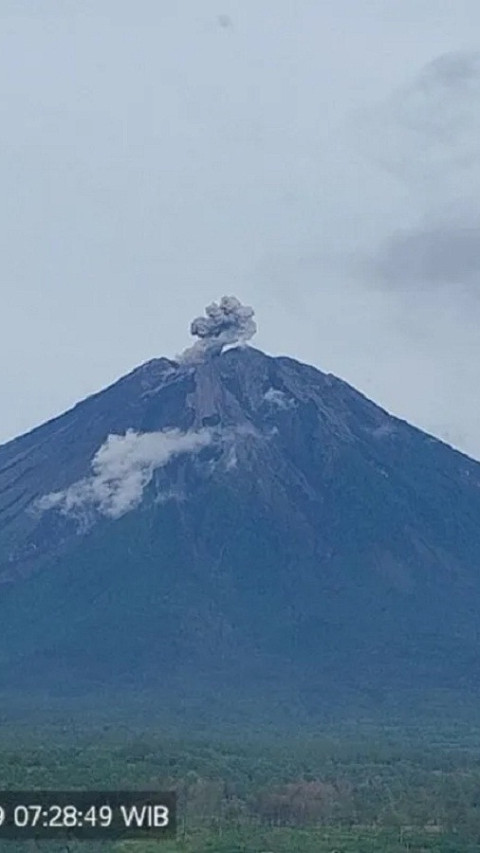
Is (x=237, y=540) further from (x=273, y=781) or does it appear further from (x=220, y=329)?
(x=273, y=781)

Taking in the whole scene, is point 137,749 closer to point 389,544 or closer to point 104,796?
point 104,796

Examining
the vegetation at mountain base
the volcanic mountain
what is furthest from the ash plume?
the vegetation at mountain base

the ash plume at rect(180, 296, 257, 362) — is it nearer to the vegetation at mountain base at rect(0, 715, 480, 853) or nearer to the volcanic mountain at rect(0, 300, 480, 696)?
the volcanic mountain at rect(0, 300, 480, 696)

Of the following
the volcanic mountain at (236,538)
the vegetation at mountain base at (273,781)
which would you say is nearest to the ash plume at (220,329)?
the volcanic mountain at (236,538)

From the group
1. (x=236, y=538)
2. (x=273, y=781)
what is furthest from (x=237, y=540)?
(x=273, y=781)

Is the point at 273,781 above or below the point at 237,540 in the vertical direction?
below
